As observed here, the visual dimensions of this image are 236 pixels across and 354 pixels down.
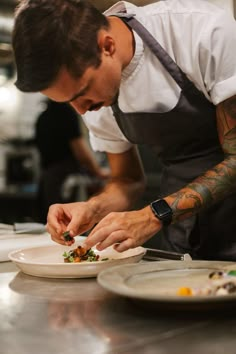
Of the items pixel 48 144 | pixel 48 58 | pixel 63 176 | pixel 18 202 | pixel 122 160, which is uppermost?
pixel 48 58

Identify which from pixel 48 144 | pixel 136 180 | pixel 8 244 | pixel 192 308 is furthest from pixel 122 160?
pixel 48 144

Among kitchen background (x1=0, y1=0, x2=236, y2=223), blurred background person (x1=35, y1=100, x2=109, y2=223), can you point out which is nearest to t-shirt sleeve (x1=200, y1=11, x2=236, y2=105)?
blurred background person (x1=35, y1=100, x2=109, y2=223)

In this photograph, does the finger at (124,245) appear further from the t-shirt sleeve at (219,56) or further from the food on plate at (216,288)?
the t-shirt sleeve at (219,56)

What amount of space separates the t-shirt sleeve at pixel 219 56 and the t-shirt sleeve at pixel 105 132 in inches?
14.9

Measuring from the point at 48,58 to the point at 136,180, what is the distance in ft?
2.46

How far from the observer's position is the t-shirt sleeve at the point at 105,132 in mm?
1671

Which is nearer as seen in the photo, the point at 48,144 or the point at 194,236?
the point at 194,236

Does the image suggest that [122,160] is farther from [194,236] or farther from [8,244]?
[8,244]

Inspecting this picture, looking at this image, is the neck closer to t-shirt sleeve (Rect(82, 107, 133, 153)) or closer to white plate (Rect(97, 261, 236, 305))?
t-shirt sleeve (Rect(82, 107, 133, 153))

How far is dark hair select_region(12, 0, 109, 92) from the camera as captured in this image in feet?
3.90

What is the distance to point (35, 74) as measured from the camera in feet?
4.00

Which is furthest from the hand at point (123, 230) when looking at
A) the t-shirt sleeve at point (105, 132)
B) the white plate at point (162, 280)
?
the t-shirt sleeve at point (105, 132)

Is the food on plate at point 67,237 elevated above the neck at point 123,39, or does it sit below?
below

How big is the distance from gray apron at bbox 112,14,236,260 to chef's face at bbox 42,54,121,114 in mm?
166
